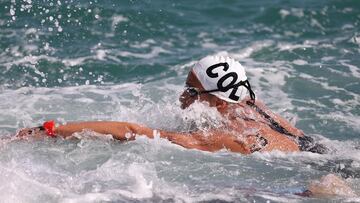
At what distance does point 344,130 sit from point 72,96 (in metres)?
4.29

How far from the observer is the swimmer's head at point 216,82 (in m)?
7.65

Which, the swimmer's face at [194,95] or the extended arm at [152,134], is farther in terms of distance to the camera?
the swimmer's face at [194,95]

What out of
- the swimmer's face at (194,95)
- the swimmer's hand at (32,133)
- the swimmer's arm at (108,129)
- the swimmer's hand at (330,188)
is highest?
the swimmer's face at (194,95)

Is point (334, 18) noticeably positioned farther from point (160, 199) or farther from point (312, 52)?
point (160, 199)

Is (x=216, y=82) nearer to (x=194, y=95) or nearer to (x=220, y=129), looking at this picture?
(x=194, y=95)

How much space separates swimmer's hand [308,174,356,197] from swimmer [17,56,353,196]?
0.11 m

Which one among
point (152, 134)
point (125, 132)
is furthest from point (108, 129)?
point (152, 134)

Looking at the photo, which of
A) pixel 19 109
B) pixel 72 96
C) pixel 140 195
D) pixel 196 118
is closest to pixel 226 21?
pixel 72 96

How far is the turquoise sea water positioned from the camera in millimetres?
6781

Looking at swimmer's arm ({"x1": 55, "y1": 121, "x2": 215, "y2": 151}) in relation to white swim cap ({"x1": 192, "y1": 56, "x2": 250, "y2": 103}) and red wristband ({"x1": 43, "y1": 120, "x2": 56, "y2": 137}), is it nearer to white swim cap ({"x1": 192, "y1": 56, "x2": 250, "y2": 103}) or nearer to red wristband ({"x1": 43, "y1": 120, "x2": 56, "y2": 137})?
red wristband ({"x1": 43, "y1": 120, "x2": 56, "y2": 137})

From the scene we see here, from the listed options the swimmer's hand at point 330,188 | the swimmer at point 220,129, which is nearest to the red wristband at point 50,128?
the swimmer at point 220,129

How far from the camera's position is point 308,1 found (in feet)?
55.0

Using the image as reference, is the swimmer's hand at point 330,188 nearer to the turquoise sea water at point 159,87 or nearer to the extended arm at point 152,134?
the turquoise sea water at point 159,87

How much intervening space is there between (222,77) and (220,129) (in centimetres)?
60
